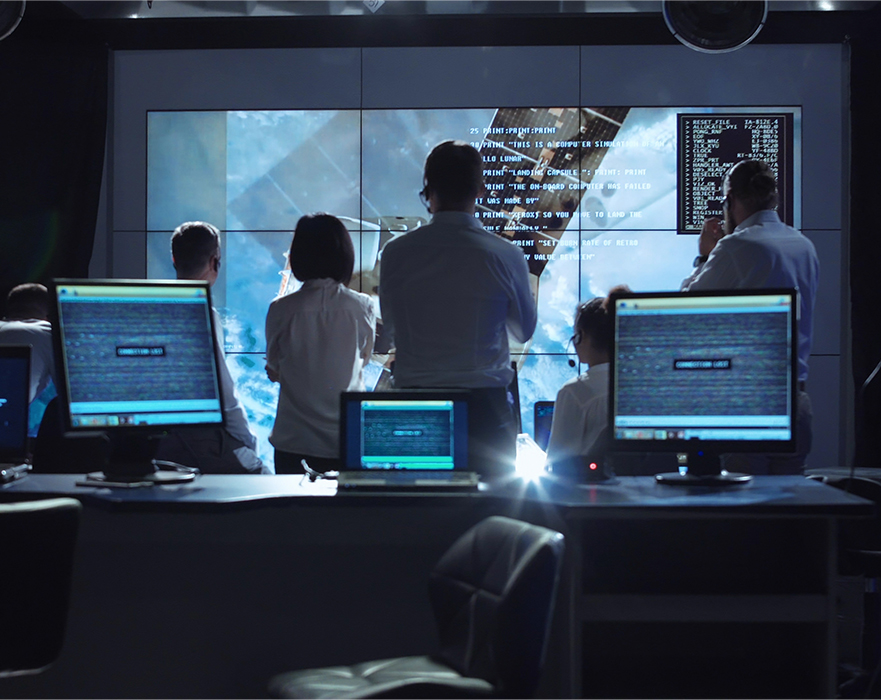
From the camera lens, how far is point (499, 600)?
1678 mm

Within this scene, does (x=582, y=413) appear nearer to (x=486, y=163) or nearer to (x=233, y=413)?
(x=233, y=413)

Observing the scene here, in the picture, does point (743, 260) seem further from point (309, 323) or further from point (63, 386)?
point (63, 386)

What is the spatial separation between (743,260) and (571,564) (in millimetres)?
1354

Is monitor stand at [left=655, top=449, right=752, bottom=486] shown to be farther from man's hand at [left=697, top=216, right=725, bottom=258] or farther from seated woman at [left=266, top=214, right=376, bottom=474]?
man's hand at [left=697, top=216, right=725, bottom=258]

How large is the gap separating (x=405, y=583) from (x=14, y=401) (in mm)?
1193

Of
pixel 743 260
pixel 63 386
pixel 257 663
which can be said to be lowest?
pixel 257 663

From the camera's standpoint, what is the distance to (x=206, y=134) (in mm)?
5500

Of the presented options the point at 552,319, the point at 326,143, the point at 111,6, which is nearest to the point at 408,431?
the point at 552,319

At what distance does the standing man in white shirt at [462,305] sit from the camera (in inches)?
92.1

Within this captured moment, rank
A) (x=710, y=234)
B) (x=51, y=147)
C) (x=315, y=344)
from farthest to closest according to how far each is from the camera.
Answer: (x=51, y=147) < (x=710, y=234) < (x=315, y=344)

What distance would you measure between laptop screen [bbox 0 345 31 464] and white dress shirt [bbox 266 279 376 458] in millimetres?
695

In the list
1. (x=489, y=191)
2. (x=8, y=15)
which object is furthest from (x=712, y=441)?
(x=489, y=191)

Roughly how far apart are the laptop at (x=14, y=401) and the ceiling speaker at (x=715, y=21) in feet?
8.46

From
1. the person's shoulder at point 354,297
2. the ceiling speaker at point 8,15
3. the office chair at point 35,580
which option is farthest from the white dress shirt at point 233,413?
the ceiling speaker at point 8,15
